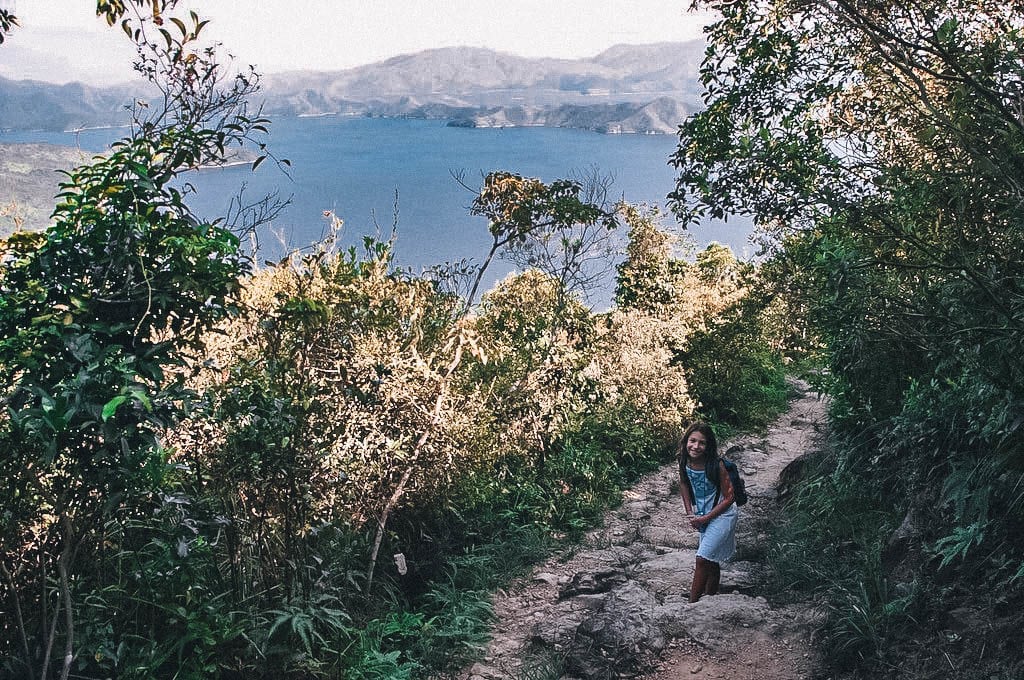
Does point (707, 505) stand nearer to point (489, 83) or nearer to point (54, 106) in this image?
point (54, 106)

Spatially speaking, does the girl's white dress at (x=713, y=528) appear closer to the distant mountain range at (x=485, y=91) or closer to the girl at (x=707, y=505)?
the girl at (x=707, y=505)

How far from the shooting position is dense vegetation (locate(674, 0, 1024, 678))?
3434mm

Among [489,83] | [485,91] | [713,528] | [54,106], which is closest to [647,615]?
[713,528]

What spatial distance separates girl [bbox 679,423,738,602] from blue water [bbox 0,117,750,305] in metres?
29.0

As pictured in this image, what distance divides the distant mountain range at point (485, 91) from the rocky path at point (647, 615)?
36824 millimetres

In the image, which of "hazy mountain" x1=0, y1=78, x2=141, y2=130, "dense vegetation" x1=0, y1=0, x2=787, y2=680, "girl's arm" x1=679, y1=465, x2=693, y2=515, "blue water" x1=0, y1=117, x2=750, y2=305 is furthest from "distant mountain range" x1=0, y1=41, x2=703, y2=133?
"girl's arm" x1=679, y1=465, x2=693, y2=515

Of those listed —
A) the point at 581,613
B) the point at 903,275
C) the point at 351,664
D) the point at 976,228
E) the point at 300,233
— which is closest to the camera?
the point at 976,228

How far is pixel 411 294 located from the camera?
20.4ft

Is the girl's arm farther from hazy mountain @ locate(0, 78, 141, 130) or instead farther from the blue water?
hazy mountain @ locate(0, 78, 141, 130)

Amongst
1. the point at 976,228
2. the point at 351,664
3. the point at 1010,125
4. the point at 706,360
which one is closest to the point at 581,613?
the point at 351,664

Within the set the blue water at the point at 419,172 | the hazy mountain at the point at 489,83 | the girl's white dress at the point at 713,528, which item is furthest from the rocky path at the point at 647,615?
the hazy mountain at the point at 489,83

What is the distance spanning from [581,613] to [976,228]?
360 centimetres

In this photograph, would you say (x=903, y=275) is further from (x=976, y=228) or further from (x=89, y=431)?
(x=89, y=431)

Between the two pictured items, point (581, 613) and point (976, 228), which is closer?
point (976, 228)
